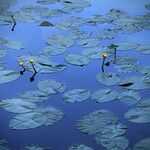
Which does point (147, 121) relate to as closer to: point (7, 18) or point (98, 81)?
point (98, 81)

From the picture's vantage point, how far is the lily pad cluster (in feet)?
5.47

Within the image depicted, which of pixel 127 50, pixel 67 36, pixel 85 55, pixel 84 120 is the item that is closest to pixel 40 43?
pixel 67 36

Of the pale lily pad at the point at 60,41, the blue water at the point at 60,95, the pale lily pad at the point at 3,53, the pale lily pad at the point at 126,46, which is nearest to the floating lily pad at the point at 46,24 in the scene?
the blue water at the point at 60,95

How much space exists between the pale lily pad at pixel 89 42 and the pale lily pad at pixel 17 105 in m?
0.76

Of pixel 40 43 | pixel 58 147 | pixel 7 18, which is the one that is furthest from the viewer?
pixel 7 18

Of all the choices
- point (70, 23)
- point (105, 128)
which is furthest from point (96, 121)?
point (70, 23)

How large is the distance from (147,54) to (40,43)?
30.2 inches

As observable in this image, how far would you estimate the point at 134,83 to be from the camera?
2.10 metres

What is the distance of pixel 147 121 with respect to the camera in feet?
5.96

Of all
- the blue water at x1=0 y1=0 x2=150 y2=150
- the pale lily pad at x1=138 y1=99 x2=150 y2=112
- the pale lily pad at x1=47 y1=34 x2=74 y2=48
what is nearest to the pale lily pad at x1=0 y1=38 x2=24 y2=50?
the blue water at x1=0 y1=0 x2=150 y2=150

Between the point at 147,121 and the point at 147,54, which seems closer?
the point at 147,121

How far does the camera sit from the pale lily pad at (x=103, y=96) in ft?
6.51

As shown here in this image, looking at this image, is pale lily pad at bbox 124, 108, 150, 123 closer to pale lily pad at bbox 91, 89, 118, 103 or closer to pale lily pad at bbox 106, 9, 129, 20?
pale lily pad at bbox 91, 89, 118, 103

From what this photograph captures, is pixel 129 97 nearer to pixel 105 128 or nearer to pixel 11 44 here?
pixel 105 128
